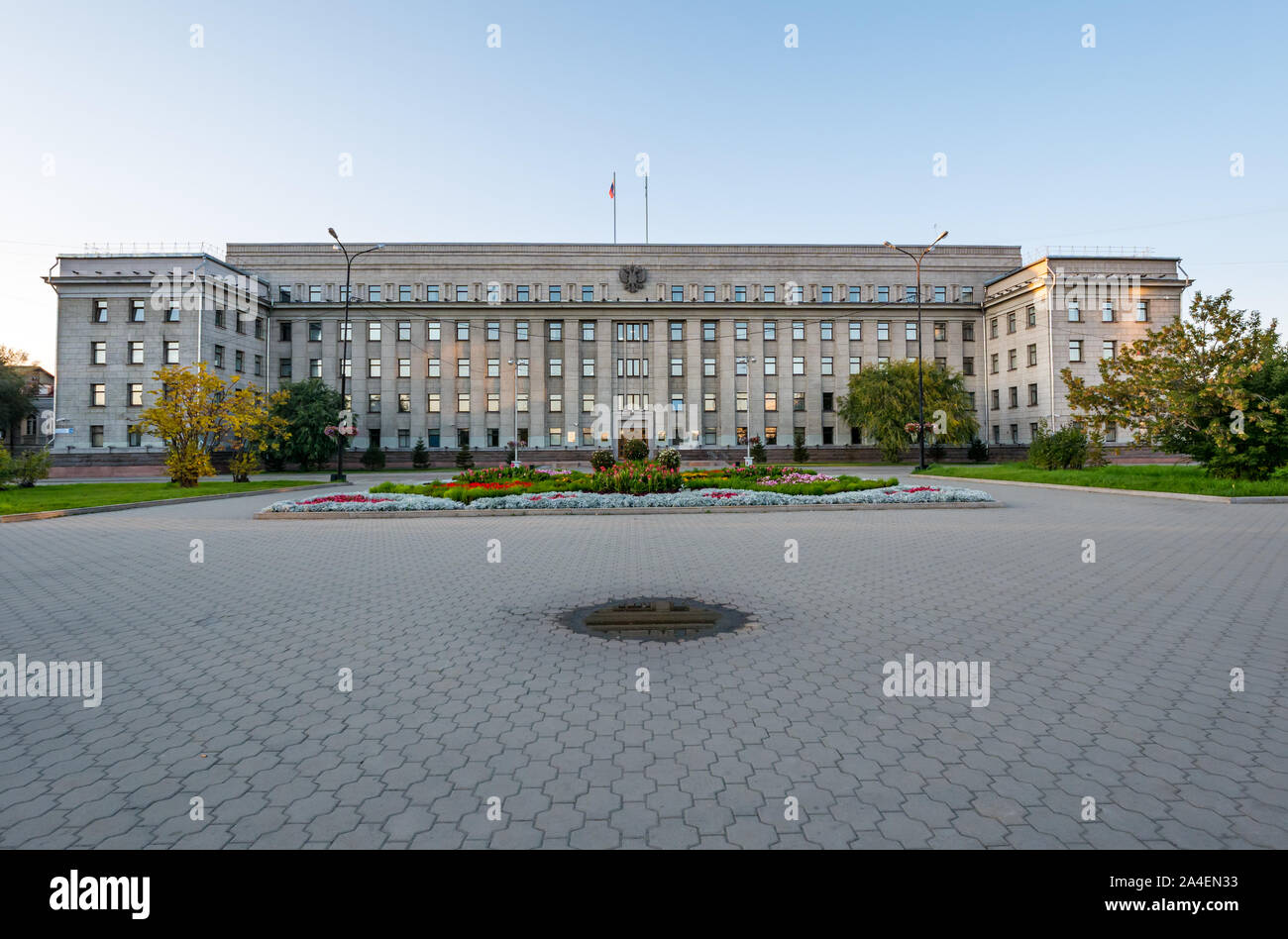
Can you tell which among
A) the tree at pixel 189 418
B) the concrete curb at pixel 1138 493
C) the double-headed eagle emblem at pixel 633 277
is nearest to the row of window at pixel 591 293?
the double-headed eagle emblem at pixel 633 277

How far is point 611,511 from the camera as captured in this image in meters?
17.2

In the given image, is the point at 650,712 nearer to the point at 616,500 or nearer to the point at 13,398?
the point at 616,500

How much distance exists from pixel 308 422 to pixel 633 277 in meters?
31.4

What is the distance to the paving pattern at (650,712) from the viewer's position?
9.89 feet

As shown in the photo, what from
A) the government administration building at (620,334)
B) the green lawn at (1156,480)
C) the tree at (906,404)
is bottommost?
the green lawn at (1156,480)

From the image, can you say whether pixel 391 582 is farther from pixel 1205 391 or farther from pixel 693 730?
pixel 1205 391

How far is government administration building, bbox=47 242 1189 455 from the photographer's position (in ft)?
195

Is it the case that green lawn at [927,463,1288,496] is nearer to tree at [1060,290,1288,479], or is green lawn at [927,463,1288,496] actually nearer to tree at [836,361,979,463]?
tree at [1060,290,1288,479]

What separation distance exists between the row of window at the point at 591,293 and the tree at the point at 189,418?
1296 inches

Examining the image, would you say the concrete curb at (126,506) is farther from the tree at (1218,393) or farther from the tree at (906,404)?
the tree at (906,404)

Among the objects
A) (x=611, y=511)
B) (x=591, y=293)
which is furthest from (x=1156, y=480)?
(x=591, y=293)

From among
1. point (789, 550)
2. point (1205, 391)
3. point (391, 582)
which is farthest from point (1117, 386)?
point (391, 582)

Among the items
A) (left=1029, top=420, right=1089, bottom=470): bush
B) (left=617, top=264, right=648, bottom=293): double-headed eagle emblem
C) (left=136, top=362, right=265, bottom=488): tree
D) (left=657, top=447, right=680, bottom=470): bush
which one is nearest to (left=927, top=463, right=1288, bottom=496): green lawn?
(left=1029, top=420, right=1089, bottom=470): bush

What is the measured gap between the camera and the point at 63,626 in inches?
260
